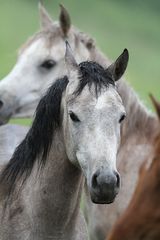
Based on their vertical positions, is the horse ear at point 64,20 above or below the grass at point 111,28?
above

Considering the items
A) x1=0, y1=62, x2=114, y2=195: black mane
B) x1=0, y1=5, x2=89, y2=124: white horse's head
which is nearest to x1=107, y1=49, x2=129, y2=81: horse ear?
x1=0, y1=62, x2=114, y2=195: black mane

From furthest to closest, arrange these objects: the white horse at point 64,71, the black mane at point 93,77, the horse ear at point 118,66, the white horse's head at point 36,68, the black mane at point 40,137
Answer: the white horse's head at point 36,68 → the white horse at point 64,71 → the horse ear at point 118,66 → the black mane at point 40,137 → the black mane at point 93,77

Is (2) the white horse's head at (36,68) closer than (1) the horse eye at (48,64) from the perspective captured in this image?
Yes

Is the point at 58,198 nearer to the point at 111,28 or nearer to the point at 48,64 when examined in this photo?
the point at 48,64

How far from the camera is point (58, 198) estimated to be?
5434 mm

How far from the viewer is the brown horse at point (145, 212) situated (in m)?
3.73

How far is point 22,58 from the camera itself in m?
7.50

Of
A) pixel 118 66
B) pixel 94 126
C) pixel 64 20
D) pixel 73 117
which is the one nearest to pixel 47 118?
pixel 73 117

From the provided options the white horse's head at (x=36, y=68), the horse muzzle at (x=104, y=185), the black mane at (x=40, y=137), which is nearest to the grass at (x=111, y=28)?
the white horse's head at (x=36, y=68)

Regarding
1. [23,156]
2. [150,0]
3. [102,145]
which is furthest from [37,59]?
[150,0]

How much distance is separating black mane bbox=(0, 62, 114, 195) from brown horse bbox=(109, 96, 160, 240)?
4.75ft

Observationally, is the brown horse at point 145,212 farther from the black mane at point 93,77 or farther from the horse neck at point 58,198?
the horse neck at point 58,198

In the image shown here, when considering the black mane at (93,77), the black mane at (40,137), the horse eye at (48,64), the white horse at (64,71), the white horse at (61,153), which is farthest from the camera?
the horse eye at (48,64)

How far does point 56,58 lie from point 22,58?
0.84 ft
